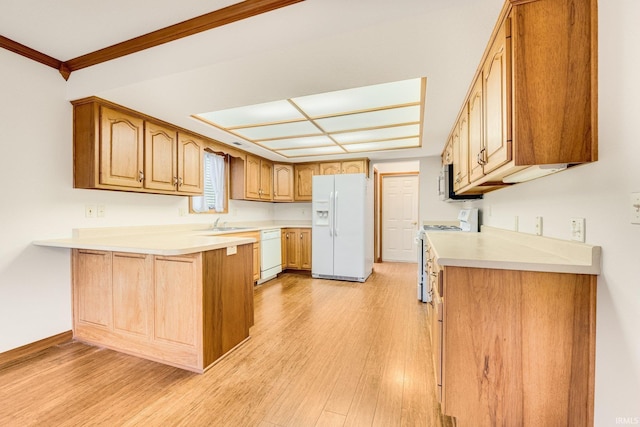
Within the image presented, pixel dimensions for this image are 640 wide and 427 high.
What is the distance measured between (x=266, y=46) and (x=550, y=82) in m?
1.48

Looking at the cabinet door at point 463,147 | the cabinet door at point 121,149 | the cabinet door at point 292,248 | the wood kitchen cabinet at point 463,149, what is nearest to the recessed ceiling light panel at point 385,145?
the wood kitchen cabinet at point 463,149

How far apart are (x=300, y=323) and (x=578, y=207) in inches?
91.3

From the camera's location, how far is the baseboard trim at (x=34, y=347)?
206 cm

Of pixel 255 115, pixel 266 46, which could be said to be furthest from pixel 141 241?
pixel 266 46

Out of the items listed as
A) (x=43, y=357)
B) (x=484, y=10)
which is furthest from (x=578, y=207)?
(x=43, y=357)

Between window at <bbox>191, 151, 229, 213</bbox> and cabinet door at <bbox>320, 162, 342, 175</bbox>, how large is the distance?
5.63 ft

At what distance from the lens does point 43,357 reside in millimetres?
2145

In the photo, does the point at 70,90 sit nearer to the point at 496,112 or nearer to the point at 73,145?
the point at 73,145

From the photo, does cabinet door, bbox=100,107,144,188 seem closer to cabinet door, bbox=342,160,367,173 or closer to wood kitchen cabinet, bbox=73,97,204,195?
wood kitchen cabinet, bbox=73,97,204,195

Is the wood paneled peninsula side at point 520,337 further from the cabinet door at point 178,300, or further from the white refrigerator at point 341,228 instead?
the white refrigerator at point 341,228

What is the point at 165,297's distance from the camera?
2.02 m

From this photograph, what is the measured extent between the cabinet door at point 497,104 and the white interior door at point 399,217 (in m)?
4.41

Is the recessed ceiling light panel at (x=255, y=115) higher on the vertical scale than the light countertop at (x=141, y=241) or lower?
higher

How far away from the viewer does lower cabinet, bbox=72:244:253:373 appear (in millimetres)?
1938
